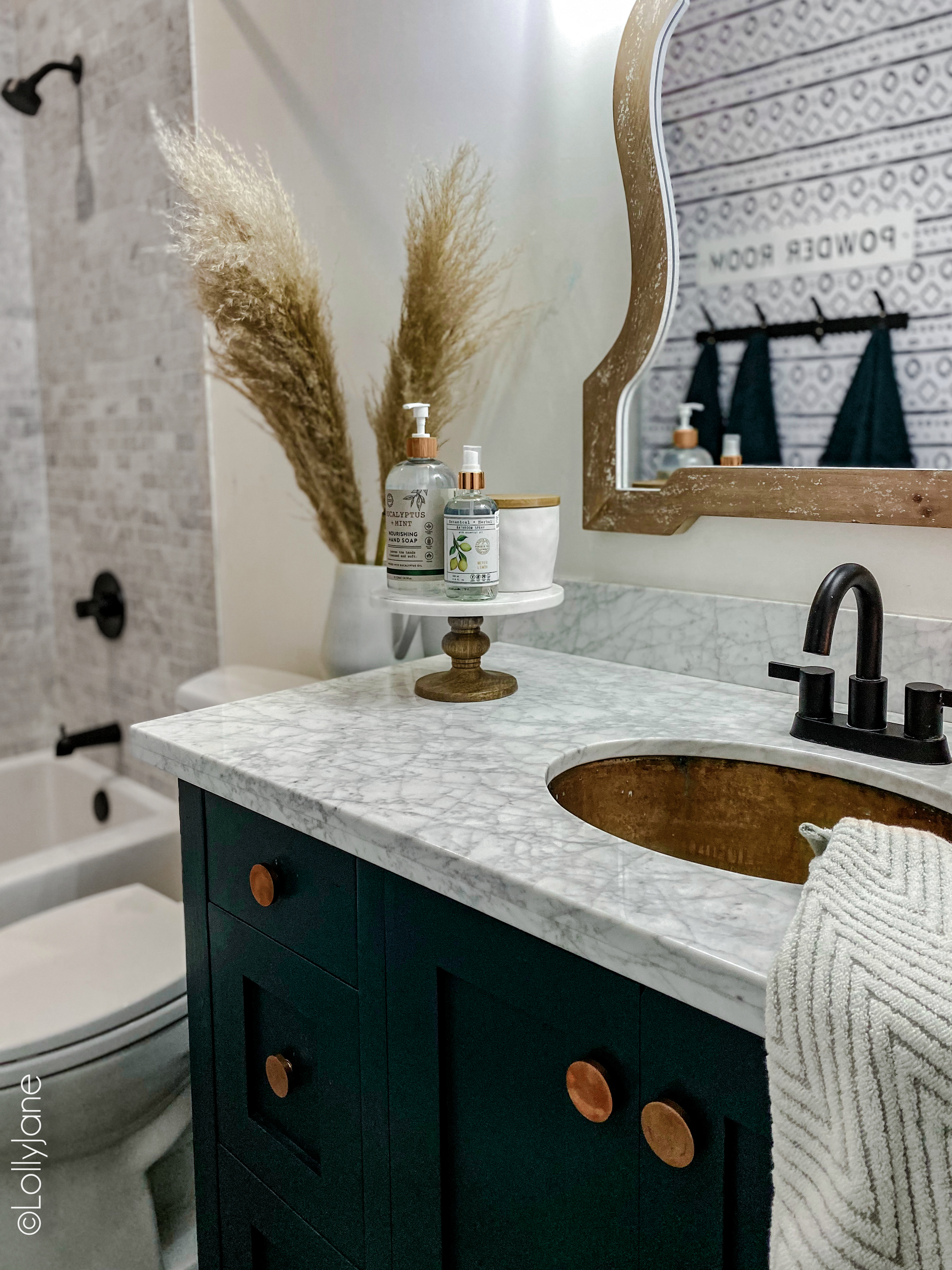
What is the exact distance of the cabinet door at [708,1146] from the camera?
573 millimetres

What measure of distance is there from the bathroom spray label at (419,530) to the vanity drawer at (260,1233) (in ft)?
2.14

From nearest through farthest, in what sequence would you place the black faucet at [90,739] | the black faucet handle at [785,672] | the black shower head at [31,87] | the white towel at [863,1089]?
the white towel at [863,1089] → the black faucet handle at [785,672] → the black shower head at [31,87] → the black faucet at [90,739]

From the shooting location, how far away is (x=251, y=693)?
5.29 ft

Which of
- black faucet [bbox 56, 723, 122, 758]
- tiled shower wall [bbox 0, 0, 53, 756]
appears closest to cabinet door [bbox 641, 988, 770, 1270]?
black faucet [bbox 56, 723, 122, 758]

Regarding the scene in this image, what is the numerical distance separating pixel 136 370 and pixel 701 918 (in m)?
1.87

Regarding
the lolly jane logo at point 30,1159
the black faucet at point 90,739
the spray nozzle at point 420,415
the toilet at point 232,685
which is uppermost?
the spray nozzle at point 420,415

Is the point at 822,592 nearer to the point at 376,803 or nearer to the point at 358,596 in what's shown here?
the point at 376,803

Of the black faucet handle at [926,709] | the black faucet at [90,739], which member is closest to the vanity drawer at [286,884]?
the black faucet handle at [926,709]

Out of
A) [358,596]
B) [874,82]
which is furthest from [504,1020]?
[874,82]

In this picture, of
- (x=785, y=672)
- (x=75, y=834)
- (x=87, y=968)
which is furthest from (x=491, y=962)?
(x=75, y=834)

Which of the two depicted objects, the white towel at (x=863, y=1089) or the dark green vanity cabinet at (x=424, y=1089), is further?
the dark green vanity cabinet at (x=424, y=1089)

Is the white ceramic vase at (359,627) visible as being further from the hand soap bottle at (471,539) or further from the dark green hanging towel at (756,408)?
the dark green hanging towel at (756,408)

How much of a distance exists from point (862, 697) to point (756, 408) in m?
0.35

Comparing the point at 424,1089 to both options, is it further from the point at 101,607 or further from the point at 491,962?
the point at 101,607
